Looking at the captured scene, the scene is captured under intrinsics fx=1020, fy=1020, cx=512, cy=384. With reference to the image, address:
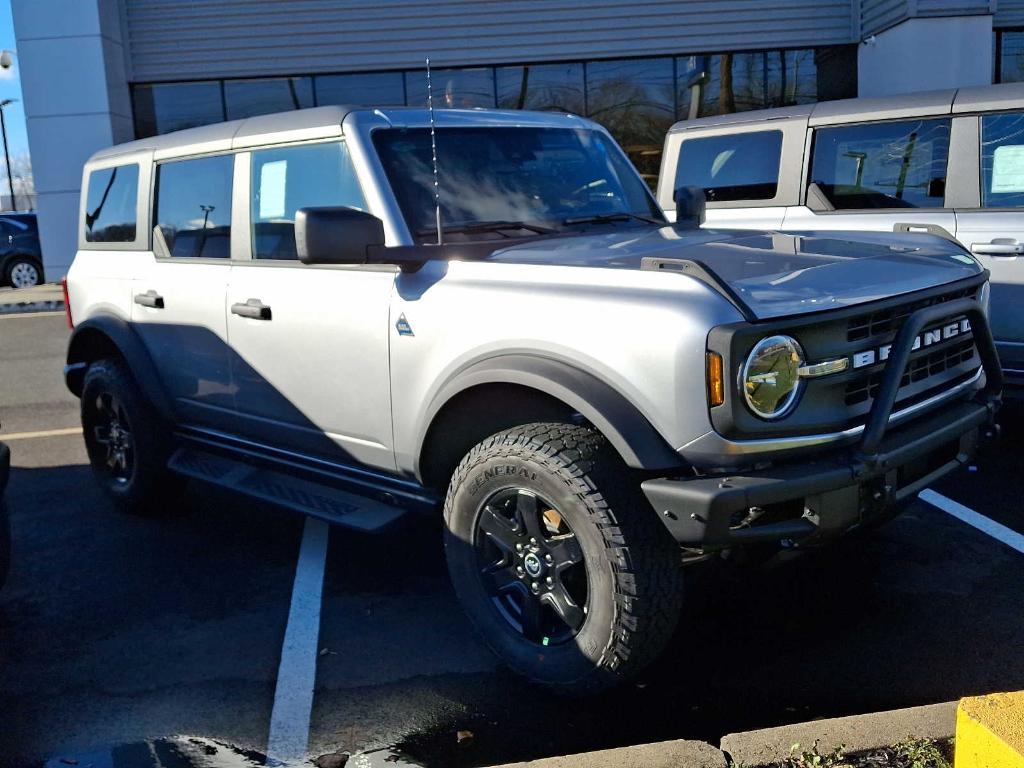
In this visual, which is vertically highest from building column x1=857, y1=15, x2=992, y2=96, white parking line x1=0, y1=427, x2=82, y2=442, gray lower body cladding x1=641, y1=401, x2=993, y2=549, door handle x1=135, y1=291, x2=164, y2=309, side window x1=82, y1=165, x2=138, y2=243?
building column x1=857, y1=15, x2=992, y2=96

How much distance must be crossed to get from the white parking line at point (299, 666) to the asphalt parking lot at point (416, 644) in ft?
0.12

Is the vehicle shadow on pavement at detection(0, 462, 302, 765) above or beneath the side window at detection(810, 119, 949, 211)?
beneath

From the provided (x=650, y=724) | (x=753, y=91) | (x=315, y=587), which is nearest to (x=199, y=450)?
(x=315, y=587)

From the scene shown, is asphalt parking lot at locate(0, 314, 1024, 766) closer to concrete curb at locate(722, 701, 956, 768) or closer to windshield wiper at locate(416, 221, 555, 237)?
concrete curb at locate(722, 701, 956, 768)

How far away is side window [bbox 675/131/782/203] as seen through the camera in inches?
259

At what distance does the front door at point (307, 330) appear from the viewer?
3.78 meters

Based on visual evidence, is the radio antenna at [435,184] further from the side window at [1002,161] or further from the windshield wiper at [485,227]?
the side window at [1002,161]

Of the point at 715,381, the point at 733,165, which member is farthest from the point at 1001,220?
the point at 715,381

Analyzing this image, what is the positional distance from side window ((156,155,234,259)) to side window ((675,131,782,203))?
3.29m

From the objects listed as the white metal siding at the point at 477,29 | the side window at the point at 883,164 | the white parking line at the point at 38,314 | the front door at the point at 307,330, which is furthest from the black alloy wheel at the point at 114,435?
the white metal siding at the point at 477,29

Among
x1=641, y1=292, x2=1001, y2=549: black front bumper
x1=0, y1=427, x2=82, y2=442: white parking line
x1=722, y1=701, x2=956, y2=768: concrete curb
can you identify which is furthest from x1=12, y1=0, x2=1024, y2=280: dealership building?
x1=722, y1=701, x2=956, y2=768: concrete curb

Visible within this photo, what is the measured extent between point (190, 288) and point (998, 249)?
4232 millimetres

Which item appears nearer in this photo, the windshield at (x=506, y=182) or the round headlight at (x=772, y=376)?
the round headlight at (x=772, y=376)

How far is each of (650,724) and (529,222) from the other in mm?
1935
